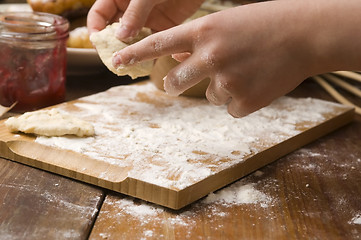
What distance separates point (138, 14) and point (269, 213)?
0.55 m

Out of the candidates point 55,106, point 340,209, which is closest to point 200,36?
point 340,209

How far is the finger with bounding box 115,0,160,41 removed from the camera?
45.5 inches

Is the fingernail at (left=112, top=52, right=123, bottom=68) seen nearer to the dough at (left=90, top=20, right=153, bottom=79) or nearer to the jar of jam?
the dough at (left=90, top=20, right=153, bottom=79)

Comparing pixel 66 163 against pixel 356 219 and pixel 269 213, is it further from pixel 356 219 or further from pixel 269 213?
pixel 356 219

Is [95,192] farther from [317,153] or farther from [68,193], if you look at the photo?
[317,153]

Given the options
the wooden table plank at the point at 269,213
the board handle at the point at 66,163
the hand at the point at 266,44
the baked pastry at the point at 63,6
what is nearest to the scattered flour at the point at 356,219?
the wooden table plank at the point at 269,213

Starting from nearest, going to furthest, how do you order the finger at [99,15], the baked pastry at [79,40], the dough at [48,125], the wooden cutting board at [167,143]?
the wooden cutting board at [167,143]
the dough at [48,125]
the finger at [99,15]
the baked pastry at [79,40]

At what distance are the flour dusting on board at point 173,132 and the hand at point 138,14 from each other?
0.18 m

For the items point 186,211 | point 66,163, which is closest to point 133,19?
point 66,163

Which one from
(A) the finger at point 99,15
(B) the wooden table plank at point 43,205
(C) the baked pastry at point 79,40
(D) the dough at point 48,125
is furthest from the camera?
(C) the baked pastry at point 79,40

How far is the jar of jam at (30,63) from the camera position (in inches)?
48.5

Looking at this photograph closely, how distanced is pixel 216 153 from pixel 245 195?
0.13 meters

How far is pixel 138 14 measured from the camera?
117cm

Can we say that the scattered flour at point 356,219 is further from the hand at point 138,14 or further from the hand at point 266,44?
the hand at point 138,14
